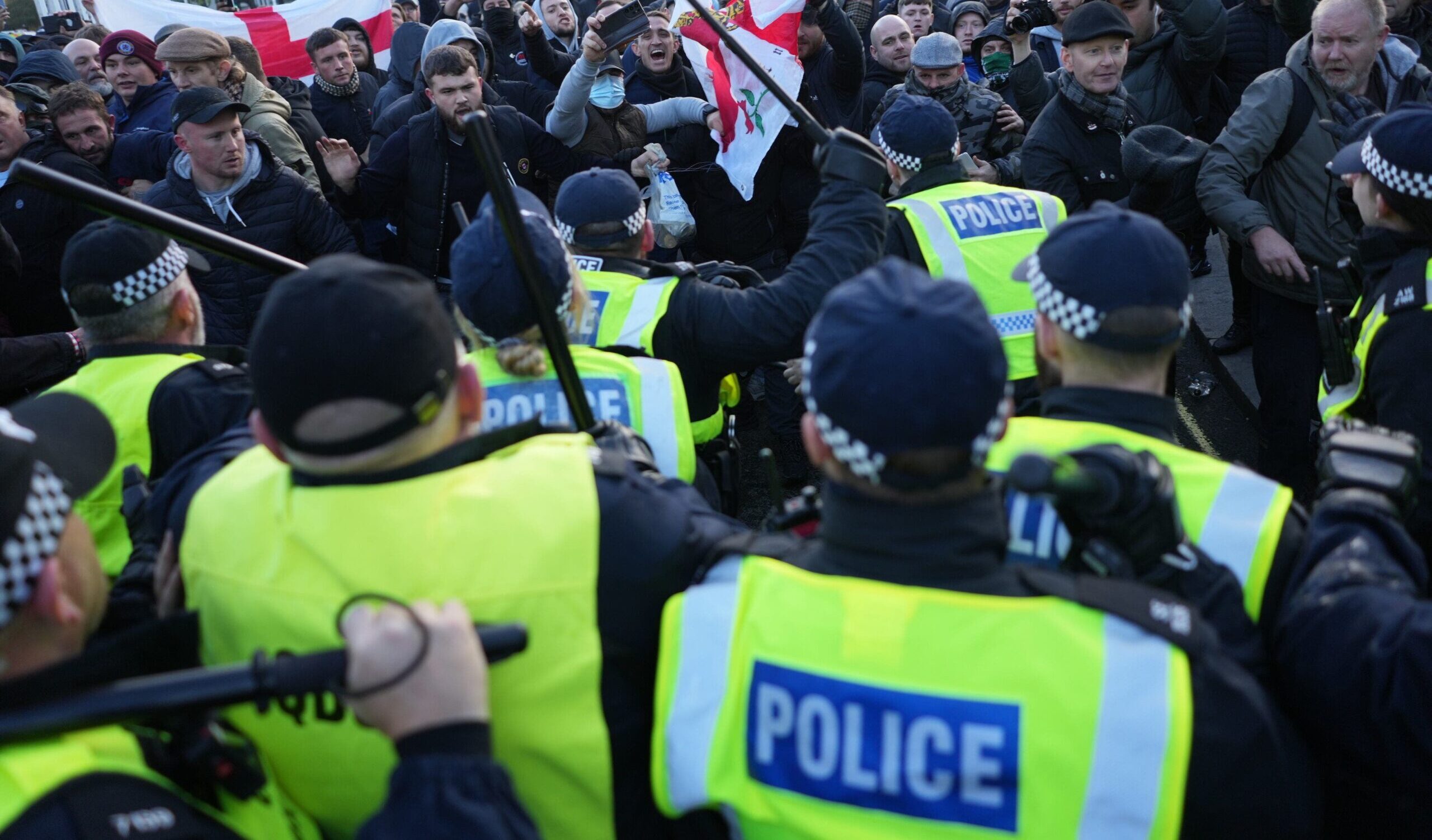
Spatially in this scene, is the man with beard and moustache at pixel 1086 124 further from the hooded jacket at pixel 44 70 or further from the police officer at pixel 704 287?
the hooded jacket at pixel 44 70

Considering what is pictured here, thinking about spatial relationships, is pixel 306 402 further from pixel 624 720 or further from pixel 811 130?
pixel 811 130

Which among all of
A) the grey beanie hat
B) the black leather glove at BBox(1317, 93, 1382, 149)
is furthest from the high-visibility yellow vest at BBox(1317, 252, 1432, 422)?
the grey beanie hat

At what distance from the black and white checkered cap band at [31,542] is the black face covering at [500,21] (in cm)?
755

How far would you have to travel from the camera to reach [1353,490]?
1.74 metres

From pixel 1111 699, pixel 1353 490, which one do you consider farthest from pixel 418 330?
pixel 1353 490

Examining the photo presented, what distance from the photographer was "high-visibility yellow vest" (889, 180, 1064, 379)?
12.4 ft

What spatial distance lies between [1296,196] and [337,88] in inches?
217

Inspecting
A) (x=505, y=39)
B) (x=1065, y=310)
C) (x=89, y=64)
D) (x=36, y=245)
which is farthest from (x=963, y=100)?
(x=89, y=64)

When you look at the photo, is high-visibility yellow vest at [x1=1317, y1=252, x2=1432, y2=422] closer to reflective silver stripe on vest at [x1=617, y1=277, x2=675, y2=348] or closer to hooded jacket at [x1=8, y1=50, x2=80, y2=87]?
reflective silver stripe on vest at [x1=617, y1=277, x2=675, y2=348]

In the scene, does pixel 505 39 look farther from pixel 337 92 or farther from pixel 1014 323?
pixel 1014 323

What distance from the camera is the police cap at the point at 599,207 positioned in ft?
11.2

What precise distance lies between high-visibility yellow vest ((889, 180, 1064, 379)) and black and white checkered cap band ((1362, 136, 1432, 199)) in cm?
95

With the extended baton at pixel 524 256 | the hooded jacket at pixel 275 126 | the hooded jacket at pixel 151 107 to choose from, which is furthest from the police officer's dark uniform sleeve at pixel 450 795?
the hooded jacket at pixel 151 107

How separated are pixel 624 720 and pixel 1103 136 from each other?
14.4ft
